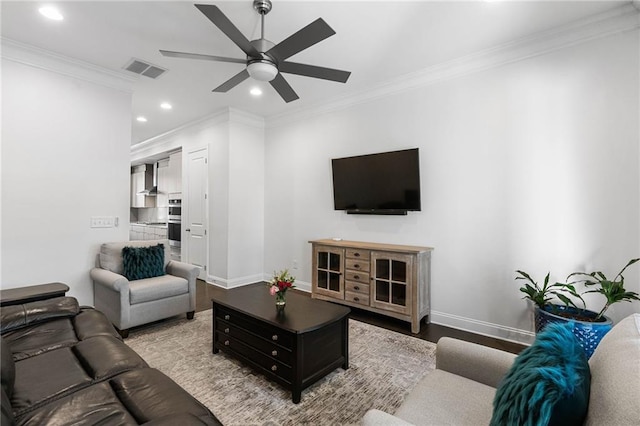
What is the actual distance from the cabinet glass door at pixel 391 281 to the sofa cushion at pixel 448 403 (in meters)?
1.76

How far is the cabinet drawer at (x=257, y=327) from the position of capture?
6.69ft

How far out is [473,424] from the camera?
1104 mm

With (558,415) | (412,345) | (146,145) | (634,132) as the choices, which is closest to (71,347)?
(558,415)

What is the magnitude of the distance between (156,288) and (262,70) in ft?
7.85

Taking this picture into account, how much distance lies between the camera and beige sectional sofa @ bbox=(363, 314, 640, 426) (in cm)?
67

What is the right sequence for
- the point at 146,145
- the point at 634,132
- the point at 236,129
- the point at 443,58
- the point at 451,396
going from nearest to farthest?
the point at 451,396
the point at 634,132
the point at 443,58
the point at 236,129
the point at 146,145

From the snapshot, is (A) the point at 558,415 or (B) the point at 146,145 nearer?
(A) the point at 558,415

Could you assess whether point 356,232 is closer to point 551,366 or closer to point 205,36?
point 205,36

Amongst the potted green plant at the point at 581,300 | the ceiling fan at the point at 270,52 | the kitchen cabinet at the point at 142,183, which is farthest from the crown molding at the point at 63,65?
the potted green plant at the point at 581,300

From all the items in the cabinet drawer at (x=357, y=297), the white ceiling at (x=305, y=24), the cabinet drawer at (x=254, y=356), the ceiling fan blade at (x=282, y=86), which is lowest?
the cabinet drawer at (x=254, y=356)

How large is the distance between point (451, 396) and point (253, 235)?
169 inches

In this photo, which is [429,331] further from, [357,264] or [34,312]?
[34,312]

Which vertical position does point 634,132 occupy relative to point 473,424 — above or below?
above

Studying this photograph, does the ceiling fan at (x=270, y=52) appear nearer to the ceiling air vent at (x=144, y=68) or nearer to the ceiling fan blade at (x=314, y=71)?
the ceiling fan blade at (x=314, y=71)
